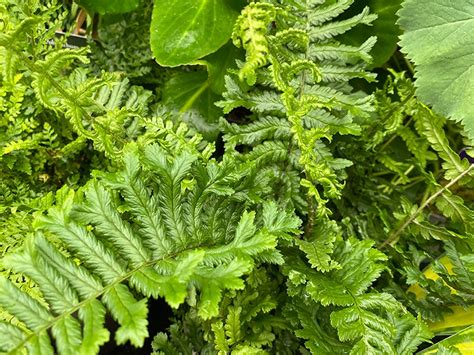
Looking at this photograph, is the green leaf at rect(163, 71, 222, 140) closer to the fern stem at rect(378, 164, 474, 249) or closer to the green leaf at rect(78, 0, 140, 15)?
the green leaf at rect(78, 0, 140, 15)

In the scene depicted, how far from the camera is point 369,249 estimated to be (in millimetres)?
820

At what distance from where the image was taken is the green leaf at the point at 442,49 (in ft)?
2.92

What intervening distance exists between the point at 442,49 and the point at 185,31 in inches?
17.3

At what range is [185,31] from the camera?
0.97 meters

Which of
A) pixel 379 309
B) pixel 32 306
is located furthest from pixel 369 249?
pixel 32 306

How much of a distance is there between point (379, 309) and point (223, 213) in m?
0.28

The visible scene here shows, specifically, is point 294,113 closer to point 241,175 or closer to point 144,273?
point 241,175

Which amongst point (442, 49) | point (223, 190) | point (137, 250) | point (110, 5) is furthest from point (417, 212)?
point (110, 5)

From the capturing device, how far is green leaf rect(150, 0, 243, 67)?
0.95 metres

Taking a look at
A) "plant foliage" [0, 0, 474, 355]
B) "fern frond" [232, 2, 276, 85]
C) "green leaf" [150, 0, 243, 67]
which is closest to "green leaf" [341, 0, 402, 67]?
"plant foliage" [0, 0, 474, 355]

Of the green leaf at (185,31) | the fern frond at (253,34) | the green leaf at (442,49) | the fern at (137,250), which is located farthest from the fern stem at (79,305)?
the green leaf at (442,49)

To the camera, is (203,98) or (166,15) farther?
(203,98)

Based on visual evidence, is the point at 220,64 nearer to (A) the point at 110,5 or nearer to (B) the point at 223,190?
(A) the point at 110,5

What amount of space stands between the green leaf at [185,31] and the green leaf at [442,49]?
0.32 metres
